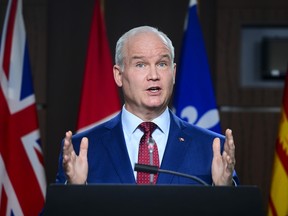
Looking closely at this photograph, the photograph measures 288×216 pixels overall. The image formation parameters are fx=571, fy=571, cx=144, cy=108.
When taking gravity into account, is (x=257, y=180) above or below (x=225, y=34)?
below

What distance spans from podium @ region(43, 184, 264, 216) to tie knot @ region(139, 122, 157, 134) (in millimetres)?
703

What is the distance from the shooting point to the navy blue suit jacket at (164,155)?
6.21 feet

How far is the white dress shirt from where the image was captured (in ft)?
6.50

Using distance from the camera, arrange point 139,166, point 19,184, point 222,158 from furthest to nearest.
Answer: point 19,184
point 222,158
point 139,166

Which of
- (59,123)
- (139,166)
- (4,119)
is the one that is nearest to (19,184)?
(4,119)

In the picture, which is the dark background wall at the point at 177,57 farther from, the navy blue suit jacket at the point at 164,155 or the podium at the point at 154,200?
the podium at the point at 154,200

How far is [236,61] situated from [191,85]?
46cm

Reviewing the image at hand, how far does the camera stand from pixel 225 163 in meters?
1.72

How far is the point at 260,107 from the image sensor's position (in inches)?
150

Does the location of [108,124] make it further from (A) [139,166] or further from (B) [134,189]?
(B) [134,189]

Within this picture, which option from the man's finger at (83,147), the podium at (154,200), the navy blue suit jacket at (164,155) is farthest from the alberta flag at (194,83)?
the podium at (154,200)

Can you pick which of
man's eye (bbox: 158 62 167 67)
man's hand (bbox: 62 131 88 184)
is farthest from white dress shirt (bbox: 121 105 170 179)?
man's hand (bbox: 62 131 88 184)

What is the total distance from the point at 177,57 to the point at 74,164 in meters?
2.20

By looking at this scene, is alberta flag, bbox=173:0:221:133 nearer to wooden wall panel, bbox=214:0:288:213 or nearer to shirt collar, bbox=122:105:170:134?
wooden wall panel, bbox=214:0:288:213
